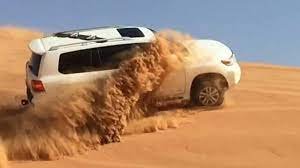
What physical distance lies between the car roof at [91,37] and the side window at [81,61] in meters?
0.18

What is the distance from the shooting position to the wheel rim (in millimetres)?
11922

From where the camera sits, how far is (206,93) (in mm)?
11938

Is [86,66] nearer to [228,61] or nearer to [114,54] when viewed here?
[114,54]

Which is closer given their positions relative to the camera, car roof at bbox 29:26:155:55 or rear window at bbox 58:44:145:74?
rear window at bbox 58:44:145:74

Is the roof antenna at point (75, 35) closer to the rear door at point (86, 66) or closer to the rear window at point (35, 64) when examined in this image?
the rear door at point (86, 66)

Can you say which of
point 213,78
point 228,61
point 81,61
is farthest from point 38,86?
point 228,61

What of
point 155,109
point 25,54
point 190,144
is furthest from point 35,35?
point 190,144

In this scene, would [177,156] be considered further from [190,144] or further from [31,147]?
[31,147]

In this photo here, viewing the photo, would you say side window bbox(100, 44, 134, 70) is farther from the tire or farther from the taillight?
the tire

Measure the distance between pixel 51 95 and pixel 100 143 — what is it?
1.11 meters

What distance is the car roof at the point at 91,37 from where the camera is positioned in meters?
11.6

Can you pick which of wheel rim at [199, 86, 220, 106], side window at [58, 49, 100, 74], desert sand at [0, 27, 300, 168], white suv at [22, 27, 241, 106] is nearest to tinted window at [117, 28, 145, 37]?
white suv at [22, 27, 241, 106]

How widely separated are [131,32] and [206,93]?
1.59 m

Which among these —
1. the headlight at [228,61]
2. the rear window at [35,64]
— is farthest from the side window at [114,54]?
the headlight at [228,61]
